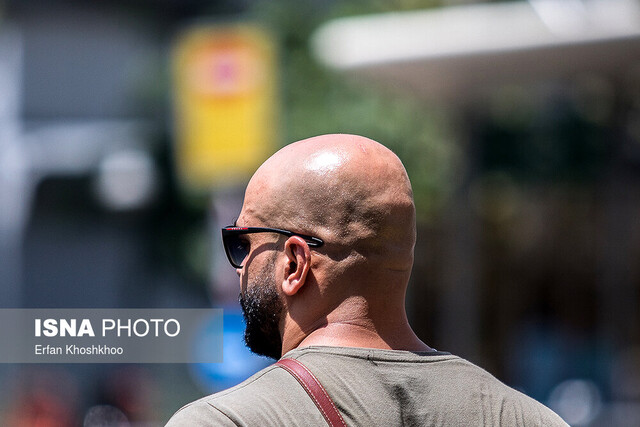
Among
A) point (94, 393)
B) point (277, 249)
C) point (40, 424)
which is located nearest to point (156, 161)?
point (94, 393)

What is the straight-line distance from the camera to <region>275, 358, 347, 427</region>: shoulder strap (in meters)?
2.01

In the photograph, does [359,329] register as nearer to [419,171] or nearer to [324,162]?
[324,162]

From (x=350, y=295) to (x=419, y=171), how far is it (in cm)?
1057

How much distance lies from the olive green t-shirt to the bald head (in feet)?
0.77

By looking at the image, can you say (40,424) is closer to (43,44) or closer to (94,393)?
(94,393)

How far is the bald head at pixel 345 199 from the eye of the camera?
7.22ft

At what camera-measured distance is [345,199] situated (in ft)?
7.20

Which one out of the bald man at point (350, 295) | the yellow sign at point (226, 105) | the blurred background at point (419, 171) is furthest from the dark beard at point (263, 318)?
the yellow sign at point (226, 105)

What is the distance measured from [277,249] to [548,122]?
1192 cm

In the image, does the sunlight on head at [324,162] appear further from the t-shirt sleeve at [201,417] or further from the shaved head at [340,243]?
the t-shirt sleeve at [201,417]

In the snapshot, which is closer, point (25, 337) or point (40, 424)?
point (25, 337)

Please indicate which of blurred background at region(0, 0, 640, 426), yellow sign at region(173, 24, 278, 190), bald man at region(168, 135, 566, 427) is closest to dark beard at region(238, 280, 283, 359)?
bald man at region(168, 135, 566, 427)

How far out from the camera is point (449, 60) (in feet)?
31.7

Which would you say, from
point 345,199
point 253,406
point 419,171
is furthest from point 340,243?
point 419,171
